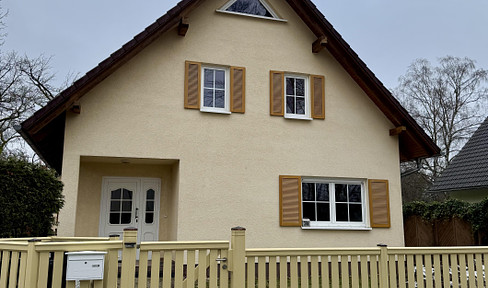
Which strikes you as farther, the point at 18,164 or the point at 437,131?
the point at 437,131

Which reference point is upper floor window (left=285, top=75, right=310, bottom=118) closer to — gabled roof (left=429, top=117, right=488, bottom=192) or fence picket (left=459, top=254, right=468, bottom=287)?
fence picket (left=459, top=254, right=468, bottom=287)

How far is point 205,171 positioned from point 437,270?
17.7 feet

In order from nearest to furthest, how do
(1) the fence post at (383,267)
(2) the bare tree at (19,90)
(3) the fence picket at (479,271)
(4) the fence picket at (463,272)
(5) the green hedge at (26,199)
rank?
1. (1) the fence post at (383,267)
2. (4) the fence picket at (463,272)
3. (3) the fence picket at (479,271)
4. (5) the green hedge at (26,199)
5. (2) the bare tree at (19,90)

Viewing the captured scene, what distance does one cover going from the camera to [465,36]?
40500 millimetres

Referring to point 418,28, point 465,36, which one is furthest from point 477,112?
point 465,36

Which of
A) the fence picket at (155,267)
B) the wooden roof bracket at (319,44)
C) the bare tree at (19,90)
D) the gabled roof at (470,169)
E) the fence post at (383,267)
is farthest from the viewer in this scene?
the bare tree at (19,90)

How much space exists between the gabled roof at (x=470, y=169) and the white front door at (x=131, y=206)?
1084 cm

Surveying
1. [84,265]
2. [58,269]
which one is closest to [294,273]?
[84,265]

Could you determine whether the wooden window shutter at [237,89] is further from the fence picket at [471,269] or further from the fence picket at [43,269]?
the fence picket at [43,269]

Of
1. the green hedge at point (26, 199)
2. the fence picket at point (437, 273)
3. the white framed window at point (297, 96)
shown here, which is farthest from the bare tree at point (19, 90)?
the fence picket at point (437, 273)

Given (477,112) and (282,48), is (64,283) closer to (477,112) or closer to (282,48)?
(282,48)

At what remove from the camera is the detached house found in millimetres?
9273

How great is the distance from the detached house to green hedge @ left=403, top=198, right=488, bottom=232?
2.85m

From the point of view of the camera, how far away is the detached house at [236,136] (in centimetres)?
927
